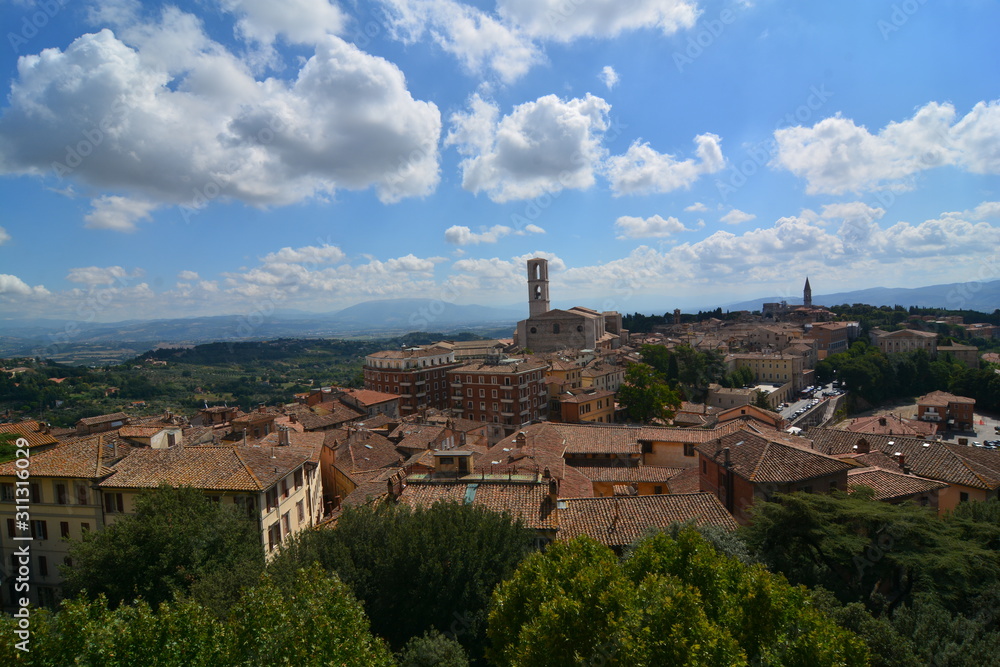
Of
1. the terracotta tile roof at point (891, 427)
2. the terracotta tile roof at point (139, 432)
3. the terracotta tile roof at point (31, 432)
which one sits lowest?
the terracotta tile roof at point (891, 427)

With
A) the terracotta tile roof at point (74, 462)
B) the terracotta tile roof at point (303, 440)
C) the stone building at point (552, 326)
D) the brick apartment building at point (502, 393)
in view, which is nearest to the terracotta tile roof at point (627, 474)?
the terracotta tile roof at point (303, 440)

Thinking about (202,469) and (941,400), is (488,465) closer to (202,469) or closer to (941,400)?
(202,469)

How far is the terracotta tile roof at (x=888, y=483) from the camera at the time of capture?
2153 cm

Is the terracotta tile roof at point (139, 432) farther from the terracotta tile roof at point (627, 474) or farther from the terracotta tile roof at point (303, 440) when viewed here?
the terracotta tile roof at point (627, 474)

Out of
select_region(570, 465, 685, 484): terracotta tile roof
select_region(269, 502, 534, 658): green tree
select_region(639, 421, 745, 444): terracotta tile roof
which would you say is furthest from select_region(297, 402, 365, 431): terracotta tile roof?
select_region(269, 502, 534, 658): green tree

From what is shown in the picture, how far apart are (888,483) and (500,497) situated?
16.3m

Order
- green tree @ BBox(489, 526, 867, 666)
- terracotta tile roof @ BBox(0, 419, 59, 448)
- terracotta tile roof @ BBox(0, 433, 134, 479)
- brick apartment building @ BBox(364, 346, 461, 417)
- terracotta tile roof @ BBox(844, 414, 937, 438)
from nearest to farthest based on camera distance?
green tree @ BBox(489, 526, 867, 666)
terracotta tile roof @ BBox(0, 433, 134, 479)
terracotta tile roof @ BBox(0, 419, 59, 448)
terracotta tile roof @ BBox(844, 414, 937, 438)
brick apartment building @ BBox(364, 346, 461, 417)

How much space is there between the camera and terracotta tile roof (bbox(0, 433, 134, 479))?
19.2 m

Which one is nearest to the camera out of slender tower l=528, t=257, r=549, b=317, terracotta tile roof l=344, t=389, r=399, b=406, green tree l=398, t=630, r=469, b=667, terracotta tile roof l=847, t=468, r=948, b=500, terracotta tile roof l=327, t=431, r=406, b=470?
green tree l=398, t=630, r=469, b=667

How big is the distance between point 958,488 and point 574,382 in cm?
4147

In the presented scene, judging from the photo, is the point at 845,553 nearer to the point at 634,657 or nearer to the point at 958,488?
the point at 634,657

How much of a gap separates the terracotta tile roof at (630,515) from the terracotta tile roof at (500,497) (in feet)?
2.67

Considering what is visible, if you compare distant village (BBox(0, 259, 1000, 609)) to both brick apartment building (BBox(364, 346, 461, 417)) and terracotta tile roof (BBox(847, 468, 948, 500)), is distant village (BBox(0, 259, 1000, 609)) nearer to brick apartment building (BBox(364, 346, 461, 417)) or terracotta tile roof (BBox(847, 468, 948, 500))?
terracotta tile roof (BBox(847, 468, 948, 500))

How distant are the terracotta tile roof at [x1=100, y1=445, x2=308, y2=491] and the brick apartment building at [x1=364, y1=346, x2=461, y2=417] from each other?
43451 millimetres
